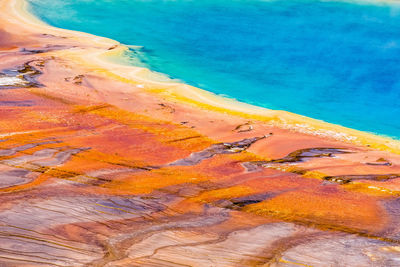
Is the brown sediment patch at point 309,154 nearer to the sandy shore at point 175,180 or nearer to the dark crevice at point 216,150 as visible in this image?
the sandy shore at point 175,180

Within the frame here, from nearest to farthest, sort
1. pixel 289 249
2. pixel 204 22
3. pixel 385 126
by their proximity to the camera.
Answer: pixel 289 249
pixel 385 126
pixel 204 22

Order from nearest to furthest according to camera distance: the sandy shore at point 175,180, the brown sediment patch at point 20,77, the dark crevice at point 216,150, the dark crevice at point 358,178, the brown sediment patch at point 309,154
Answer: the sandy shore at point 175,180, the dark crevice at point 358,178, the dark crevice at point 216,150, the brown sediment patch at point 309,154, the brown sediment patch at point 20,77

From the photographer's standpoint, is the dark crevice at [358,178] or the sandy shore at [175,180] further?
the dark crevice at [358,178]

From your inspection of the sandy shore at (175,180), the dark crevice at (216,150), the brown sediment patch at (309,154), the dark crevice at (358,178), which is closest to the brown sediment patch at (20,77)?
the sandy shore at (175,180)

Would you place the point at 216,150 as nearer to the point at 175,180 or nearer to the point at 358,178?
the point at 175,180

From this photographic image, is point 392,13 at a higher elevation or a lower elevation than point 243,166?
higher

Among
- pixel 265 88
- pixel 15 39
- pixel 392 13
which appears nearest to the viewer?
pixel 265 88

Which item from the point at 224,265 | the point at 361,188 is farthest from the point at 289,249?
the point at 361,188

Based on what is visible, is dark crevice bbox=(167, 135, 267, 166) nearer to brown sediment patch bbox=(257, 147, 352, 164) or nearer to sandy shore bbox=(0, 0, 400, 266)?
sandy shore bbox=(0, 0, 400, 266)

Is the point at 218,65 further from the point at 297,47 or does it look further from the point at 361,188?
the point at 361,188
